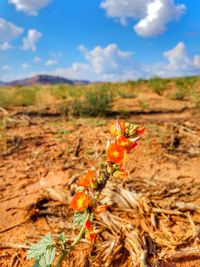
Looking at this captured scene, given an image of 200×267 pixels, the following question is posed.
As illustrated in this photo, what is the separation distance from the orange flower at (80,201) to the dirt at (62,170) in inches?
41.0

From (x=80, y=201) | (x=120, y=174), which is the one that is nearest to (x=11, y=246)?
(x=80, y=201)

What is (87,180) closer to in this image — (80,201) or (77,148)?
(80,201)

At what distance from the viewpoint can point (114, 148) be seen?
148 cm

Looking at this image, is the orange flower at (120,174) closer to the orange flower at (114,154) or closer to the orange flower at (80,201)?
the orange flower at (114,154)

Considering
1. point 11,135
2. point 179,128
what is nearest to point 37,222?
Result: point 11,135

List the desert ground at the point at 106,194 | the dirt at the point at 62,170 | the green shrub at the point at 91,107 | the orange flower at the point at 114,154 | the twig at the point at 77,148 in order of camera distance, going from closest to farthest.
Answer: the orange flower at the point at 114,154, the desert ground at the point at 106,194, the dirt at the point at 62,170, the twig at the point at 77,148, the green shrub at the point at 91,107

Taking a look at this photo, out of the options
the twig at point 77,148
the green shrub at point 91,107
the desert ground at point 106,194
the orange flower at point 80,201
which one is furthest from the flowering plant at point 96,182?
the green shrub at point 91,107

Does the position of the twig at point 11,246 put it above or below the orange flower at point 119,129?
below

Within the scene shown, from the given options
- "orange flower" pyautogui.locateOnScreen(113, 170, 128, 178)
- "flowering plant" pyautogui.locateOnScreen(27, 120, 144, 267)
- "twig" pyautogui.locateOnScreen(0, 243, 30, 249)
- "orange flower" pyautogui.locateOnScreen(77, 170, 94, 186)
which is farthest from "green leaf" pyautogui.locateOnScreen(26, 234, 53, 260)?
"twig" pyautogui.locateOnScreen(0, 243, 30, 249)

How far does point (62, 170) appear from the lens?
400 cm

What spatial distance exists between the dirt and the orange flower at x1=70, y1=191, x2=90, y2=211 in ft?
3.41

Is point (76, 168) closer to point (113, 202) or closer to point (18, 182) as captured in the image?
point (18, 182)

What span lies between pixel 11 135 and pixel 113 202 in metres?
2.70

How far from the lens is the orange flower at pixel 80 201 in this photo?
1483mm
